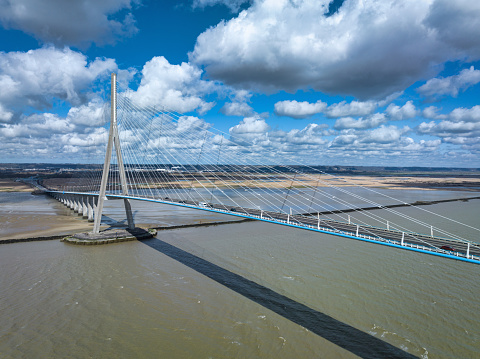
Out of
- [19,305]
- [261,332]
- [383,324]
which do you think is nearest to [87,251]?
[19,305]

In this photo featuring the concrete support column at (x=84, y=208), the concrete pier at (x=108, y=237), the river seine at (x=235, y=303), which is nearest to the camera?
the river seine at (x=235, y=303)

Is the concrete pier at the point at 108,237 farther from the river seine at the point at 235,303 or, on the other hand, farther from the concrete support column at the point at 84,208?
the concrete support column at the point at 84,208

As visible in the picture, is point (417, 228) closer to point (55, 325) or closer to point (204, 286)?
point (204, 286)

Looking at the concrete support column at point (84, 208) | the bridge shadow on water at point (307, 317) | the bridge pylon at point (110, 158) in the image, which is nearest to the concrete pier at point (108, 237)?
the bridge pylon at point (110, 158)

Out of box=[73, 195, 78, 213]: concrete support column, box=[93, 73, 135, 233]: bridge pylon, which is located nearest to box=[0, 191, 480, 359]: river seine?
box=[93, 73, 135, 233]: bridge pylon

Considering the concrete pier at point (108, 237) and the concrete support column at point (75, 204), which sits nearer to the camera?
the concrete pier at point (108, 237)
